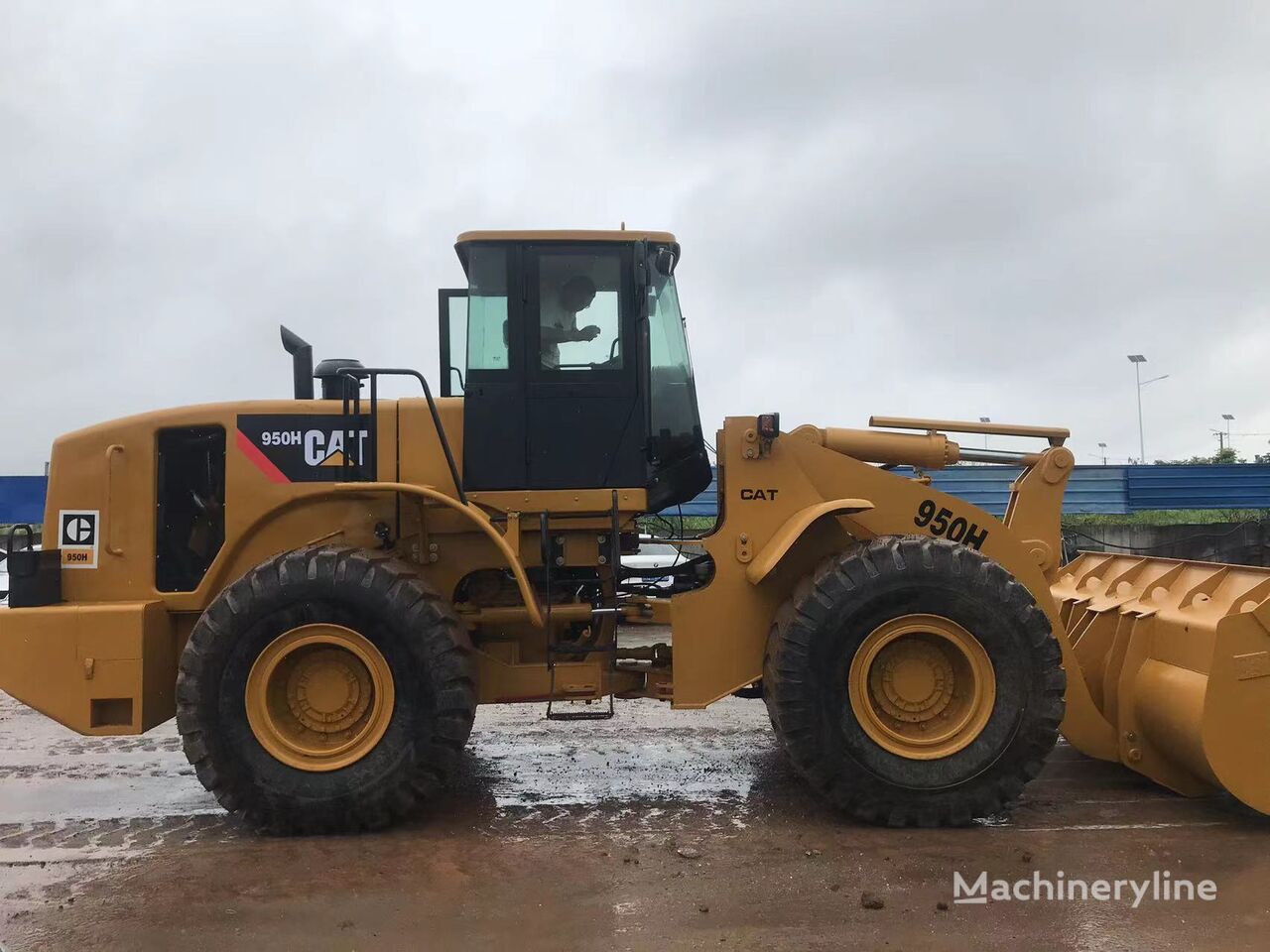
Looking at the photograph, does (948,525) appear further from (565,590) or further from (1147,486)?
(1147,486)

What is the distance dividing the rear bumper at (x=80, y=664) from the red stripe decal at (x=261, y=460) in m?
0.94

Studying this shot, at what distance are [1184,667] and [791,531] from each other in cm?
203

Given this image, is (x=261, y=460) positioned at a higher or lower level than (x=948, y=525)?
higher

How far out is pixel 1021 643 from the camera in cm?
467

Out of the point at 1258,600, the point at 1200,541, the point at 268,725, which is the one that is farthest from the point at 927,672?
the point at 1200,541

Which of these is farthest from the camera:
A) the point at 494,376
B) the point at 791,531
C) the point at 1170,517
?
the point at 1170,517

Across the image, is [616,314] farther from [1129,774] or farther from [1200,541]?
[1200,541]

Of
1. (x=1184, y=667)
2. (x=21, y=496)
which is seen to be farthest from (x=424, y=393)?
(x=21, y=496)

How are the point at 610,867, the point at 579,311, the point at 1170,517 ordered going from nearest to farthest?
the point at 610,867
the point at 579,311
the point at 1170,517

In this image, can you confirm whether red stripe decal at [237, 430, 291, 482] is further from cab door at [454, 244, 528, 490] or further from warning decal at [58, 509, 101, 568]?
cab door at [454, 244, 528, 490]

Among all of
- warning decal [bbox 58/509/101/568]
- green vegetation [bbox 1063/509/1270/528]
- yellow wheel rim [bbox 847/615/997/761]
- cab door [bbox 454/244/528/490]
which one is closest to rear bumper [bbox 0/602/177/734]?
warning decal [bbox 58/509/101/568]

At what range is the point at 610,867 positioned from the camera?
13.6 ft

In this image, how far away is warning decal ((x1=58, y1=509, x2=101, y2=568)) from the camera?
5121 mm

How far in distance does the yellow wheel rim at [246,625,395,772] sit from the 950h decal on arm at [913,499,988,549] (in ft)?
9.62
